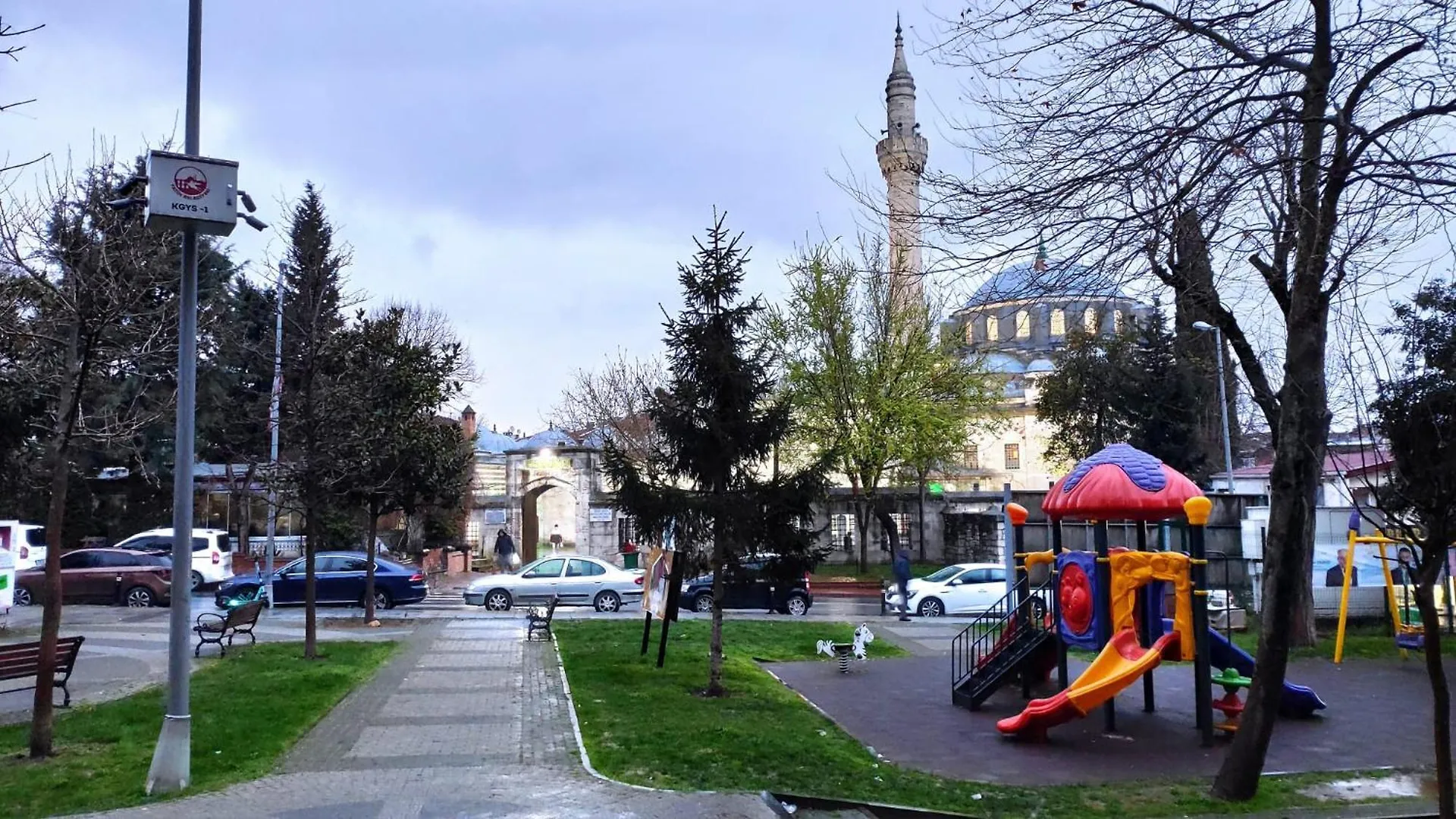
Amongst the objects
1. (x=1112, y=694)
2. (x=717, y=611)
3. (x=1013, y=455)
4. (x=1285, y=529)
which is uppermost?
(x=1013, y=455)

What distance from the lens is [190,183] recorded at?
9.59 m

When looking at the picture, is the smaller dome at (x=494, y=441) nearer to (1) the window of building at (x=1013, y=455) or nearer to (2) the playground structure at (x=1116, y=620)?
(1) the window of building at (x=1013, y=455)

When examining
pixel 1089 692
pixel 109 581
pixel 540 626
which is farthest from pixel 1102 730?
pixel 109 581

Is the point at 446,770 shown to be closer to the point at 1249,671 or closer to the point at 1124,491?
the point at 1124,491

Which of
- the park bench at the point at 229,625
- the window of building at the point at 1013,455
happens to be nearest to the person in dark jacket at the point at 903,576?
the park bench at the point at 229,625

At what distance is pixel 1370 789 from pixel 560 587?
2010 cm

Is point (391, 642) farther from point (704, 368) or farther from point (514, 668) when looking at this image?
point (704, 368)

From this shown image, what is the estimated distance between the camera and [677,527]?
1514cm

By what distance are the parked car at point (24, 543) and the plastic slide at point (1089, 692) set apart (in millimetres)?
21221

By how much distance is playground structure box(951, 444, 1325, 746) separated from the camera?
13008 millimetres

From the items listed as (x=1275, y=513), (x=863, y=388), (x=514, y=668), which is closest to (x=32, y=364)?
(x=514, y=668)

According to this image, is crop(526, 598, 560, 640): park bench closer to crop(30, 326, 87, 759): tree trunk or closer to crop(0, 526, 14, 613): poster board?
crop(30, 326, 87, 759): tree trunk

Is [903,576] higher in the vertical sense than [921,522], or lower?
lower

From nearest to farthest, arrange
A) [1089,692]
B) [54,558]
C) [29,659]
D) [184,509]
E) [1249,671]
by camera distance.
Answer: [184,509] < [54,558] < [29,659] < [1089,692] < [1249,671]
